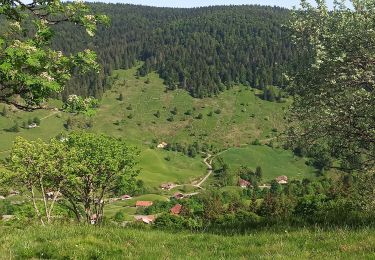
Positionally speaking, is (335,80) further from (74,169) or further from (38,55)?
(74,169)

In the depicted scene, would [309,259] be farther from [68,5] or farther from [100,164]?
[100,164]

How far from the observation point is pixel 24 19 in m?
12.9

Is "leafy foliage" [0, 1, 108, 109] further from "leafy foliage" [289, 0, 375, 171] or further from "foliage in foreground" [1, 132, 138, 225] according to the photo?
"foliage in foreground" [1, 132, 138, 225]

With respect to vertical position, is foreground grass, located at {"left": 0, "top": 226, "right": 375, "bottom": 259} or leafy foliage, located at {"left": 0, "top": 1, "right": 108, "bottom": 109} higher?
leafy foliage, located at {"left": 0, "top": 1, "right": 108, "bottom": 109}

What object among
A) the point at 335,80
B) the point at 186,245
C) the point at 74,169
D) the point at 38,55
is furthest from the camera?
the point at 74,169

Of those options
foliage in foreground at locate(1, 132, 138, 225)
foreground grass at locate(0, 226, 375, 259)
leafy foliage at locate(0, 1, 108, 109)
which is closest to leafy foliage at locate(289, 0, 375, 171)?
foreground grass at locate(0, 226, 375, 259)

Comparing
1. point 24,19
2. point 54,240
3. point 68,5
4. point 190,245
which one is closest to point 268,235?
point 190,245

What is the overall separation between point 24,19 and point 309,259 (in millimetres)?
10960

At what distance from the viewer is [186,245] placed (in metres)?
13.8

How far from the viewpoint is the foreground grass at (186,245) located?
37.4 ft

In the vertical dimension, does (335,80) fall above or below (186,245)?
above

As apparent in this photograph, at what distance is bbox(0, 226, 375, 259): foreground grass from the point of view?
11.4 meters

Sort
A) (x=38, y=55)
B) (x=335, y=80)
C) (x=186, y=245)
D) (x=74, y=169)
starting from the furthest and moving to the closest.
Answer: (x=74, y=169) → (x=335, y=80) → (x=186, y=245) → (x=38, y=55)

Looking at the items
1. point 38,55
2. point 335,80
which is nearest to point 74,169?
point 335,80
